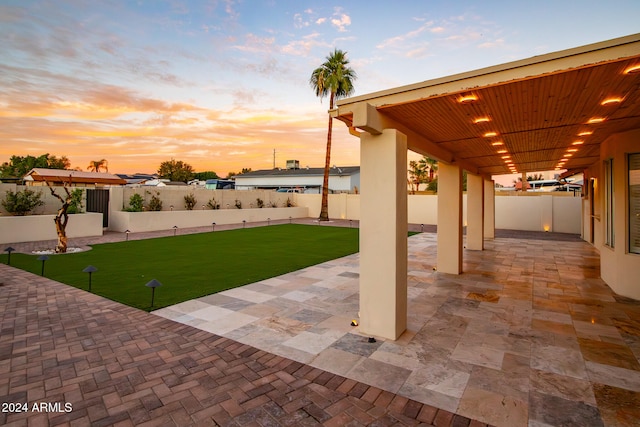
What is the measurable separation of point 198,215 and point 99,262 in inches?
372

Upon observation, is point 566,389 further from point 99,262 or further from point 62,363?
point 99,262

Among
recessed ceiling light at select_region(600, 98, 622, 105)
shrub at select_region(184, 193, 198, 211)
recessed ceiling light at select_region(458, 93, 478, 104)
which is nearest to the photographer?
recessed ceiling light at select_region(458, 93, 478, 104)

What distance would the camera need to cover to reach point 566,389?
2869 millimetres

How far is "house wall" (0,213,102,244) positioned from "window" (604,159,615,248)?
17.9m

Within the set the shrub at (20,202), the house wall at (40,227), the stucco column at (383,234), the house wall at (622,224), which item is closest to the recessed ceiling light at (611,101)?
the stucco column at (383,234)

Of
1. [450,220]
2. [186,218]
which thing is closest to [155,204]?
[186,218]

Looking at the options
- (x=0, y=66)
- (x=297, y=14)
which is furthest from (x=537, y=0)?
(x=0, y=66)

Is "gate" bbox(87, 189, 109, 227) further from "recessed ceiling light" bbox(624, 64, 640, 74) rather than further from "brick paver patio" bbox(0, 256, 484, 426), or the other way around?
"recessed ceiling light" bbox(624, 64, 640, 74)

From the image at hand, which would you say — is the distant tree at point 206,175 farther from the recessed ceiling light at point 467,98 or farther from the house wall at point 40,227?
the recessed ceiling light at point 467,98

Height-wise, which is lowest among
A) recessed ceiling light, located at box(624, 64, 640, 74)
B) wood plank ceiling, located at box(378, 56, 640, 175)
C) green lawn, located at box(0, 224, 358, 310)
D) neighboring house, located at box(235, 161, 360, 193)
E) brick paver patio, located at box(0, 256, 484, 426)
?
brick paver patio, located at box(0, 256, 484, 426)

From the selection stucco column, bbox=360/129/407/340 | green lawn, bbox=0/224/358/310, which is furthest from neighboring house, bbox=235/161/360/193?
stucco column, bbox=360/129/407/340

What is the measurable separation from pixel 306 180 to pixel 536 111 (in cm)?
3138

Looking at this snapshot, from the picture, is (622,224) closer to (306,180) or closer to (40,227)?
(40,227)

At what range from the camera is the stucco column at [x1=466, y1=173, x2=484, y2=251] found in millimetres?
11000
